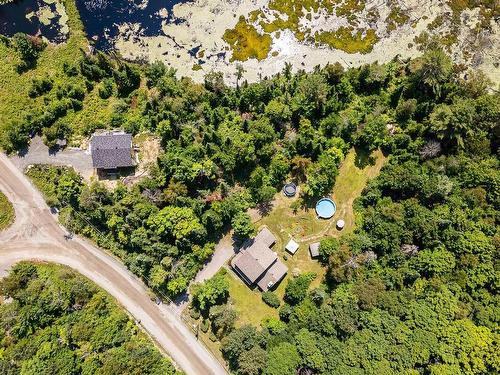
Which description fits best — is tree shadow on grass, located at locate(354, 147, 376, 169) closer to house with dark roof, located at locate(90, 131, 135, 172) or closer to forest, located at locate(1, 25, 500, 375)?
forest, located at locate(1, 25, 500, 375)

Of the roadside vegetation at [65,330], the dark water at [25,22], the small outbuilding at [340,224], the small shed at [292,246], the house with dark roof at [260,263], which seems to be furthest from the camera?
the dark water at [25,22]

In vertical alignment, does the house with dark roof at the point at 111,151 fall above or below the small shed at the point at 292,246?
above

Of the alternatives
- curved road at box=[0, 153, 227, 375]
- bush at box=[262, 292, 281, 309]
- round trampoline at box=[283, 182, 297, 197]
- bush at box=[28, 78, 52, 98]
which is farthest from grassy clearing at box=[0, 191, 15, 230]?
round trampoline at box=[283, 182, 297, 197]

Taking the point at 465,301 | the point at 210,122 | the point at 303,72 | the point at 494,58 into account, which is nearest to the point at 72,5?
the point at 210,122

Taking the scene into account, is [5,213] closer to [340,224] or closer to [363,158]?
[340,224]

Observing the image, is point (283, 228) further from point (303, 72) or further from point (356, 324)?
point (303, 72)

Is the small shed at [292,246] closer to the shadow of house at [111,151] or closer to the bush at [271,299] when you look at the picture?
the bush at [271,299]

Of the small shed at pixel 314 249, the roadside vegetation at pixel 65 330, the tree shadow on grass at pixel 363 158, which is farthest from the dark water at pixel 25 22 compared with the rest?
the small shed at pixel 314 249
